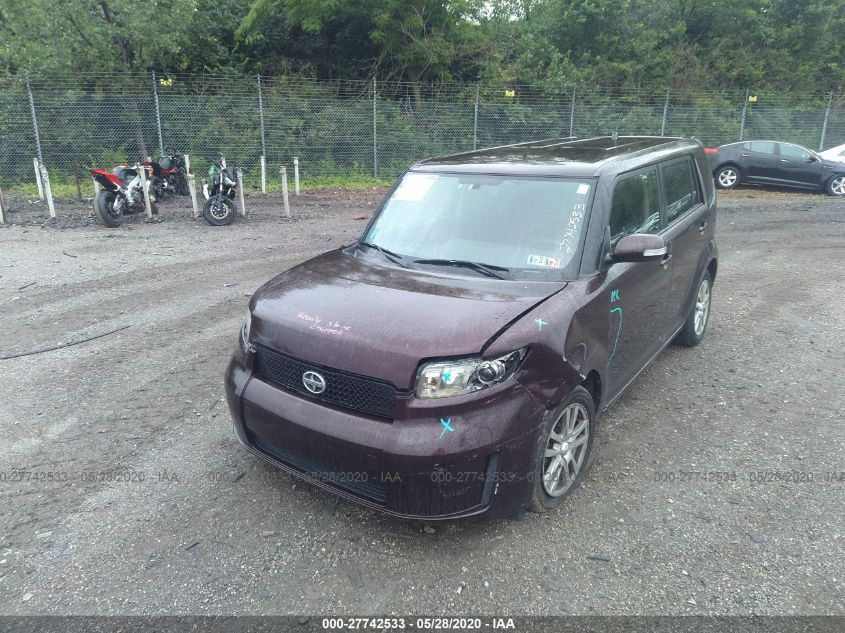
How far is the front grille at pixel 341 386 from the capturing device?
9.35 ft

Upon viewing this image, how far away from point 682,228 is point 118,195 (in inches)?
413

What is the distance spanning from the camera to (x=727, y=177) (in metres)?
17.6

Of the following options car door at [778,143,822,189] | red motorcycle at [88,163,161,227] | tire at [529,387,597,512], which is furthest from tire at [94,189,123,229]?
car door at [778,143,822,189]

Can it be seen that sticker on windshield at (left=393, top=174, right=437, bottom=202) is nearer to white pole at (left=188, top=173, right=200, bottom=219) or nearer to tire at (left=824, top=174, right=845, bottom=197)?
white pole at (left=188, top=173, right=200, bottom=219)

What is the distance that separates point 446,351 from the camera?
282 cm

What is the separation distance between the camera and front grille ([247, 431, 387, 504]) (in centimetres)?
289

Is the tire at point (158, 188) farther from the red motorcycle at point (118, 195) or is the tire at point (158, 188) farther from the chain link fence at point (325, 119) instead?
the chain link fence at point (325, 119)

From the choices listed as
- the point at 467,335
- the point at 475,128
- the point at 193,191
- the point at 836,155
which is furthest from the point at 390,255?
the point at 836,155

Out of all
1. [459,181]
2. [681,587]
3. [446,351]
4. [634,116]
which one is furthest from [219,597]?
[634,116]

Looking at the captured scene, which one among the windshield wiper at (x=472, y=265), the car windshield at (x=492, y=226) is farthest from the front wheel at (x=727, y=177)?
the windshield wiper at (x=472, y=265)

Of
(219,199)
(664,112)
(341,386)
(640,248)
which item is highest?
(664,112)

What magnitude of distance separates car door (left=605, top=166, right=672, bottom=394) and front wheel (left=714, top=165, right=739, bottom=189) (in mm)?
15051

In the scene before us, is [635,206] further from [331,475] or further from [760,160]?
[760,160]

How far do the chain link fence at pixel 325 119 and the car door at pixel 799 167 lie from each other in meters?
4.85
